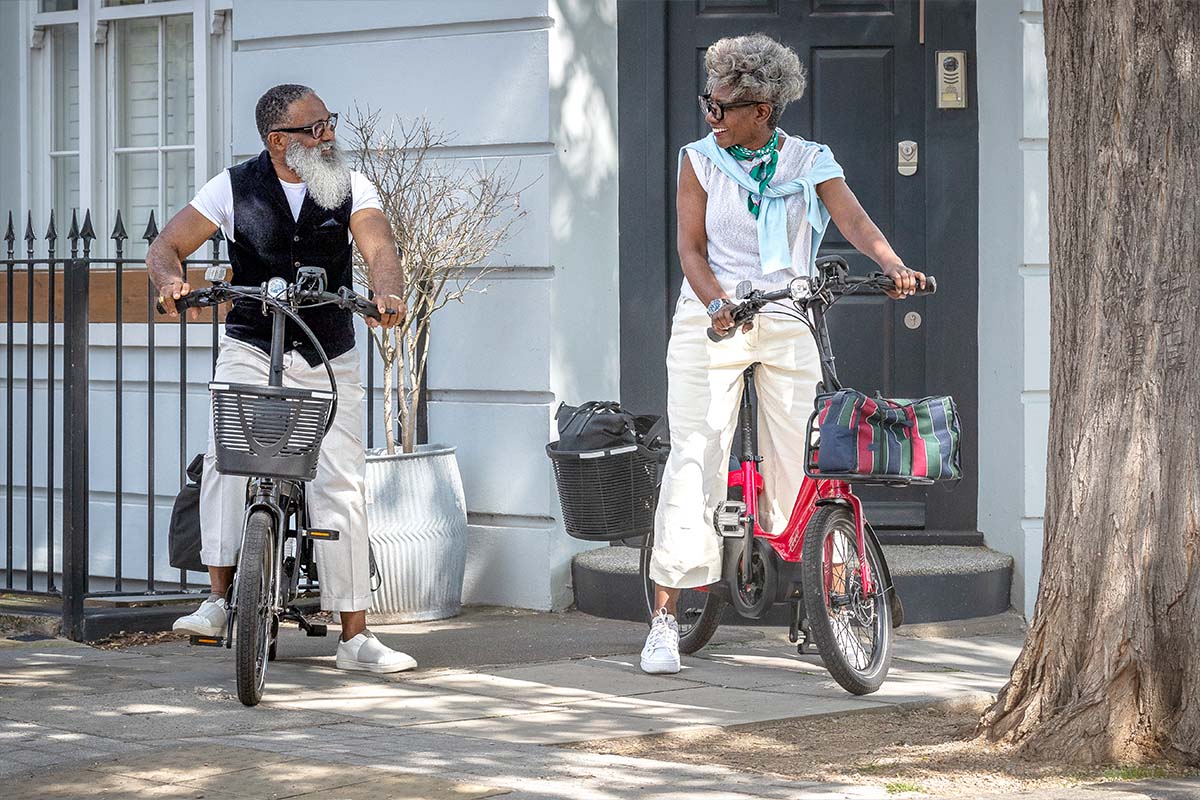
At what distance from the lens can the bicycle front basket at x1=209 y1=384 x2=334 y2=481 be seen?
501cm

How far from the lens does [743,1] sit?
7.62m

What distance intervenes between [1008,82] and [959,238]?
71 centimetres

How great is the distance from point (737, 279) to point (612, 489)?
98cm

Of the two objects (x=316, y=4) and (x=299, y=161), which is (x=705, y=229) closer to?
(x=299, y=161)

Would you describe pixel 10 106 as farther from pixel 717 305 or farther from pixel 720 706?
pixel 720 706

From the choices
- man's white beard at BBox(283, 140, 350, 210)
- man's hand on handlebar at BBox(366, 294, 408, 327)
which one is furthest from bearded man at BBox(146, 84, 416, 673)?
man's hand on handlebar at BBox(366, 294, 408, 327)

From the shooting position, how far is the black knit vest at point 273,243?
555cm

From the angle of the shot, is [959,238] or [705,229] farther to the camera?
[959,238]

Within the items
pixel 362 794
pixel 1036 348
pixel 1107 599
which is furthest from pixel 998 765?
pixel 1036 348

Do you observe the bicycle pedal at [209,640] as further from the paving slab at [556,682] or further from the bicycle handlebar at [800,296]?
the bicycle handlebar at [800,296]

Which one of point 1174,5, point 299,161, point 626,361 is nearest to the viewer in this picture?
point 1174,5

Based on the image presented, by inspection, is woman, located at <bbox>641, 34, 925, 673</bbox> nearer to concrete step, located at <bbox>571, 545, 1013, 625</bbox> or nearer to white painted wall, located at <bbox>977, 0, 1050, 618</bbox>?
concrete step, located at <bbox>571, 545, 1013, 625</bbox>

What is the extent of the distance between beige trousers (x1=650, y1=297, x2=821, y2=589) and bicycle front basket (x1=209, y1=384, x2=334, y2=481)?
1292mm

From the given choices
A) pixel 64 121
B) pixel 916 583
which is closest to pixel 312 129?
pixel 916 583
